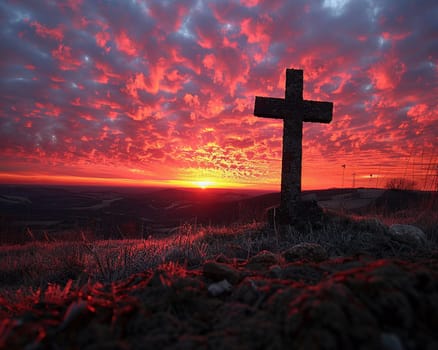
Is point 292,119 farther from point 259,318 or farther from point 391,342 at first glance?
point 391,342

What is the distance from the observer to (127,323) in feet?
3.38

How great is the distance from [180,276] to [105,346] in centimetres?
69

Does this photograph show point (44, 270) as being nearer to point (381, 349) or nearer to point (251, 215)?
point (381, 349)

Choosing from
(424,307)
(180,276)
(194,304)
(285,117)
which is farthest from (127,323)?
(285,117)

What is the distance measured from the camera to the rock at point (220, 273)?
1.50 meters

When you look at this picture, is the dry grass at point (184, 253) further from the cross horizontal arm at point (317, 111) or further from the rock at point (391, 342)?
the cross horizontal arm at point (317, 111)

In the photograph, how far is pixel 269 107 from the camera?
18.8ft

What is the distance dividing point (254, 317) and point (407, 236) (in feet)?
11.0

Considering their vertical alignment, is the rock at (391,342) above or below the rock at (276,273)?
above

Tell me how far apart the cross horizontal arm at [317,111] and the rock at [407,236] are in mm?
3049

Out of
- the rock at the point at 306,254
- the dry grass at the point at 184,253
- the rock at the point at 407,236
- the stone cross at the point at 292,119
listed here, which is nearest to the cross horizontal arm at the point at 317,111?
the stone cross at the point at 292,119

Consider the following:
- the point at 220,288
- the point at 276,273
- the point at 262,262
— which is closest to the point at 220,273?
the point at 220,288

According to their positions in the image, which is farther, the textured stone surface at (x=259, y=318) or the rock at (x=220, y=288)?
the rock at (x=220, y=288)

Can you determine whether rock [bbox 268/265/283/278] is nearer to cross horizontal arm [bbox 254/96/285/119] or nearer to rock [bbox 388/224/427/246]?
rock [bbox 388/224/427/246]
